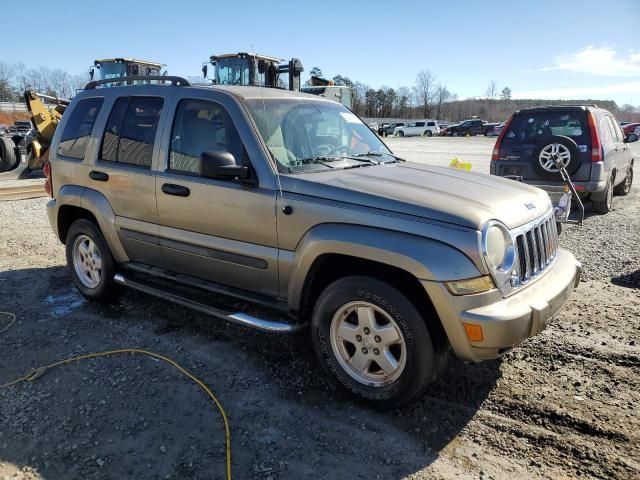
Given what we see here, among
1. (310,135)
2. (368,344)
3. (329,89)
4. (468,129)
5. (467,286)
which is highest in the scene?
(329,89)

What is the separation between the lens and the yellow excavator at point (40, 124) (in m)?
14.4

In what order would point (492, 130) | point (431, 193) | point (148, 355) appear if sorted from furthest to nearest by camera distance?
point (492, 130) < point (148, 355) < point (431, 193)

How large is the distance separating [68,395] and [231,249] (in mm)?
1479

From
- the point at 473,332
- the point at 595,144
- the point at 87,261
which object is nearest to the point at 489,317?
the point at 473,332

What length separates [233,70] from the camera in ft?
55.5

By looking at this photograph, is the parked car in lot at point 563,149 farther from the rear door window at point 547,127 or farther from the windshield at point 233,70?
the windshield at point 233,70

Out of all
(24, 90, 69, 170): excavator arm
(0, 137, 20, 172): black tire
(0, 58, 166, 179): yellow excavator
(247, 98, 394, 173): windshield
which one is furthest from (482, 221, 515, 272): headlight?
(0, 137, 20, 172): black tire

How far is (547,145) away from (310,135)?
556 centimetres

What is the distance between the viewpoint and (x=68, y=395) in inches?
133

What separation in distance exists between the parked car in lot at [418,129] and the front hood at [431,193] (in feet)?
179

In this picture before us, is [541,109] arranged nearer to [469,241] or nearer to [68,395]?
[469,241]

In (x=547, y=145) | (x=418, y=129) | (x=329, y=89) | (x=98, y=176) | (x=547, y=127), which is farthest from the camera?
(x=418, y=129)

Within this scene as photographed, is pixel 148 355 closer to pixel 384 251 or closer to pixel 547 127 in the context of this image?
pixel 384 251

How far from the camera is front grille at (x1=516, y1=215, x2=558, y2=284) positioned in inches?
121
